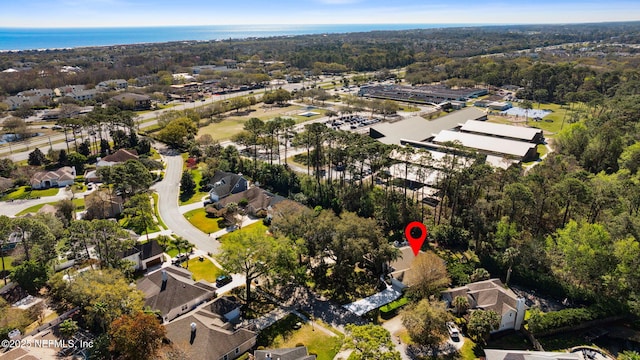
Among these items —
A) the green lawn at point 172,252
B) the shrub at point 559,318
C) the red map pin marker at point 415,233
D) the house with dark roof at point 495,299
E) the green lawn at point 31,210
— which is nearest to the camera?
the shrub at point 559,318

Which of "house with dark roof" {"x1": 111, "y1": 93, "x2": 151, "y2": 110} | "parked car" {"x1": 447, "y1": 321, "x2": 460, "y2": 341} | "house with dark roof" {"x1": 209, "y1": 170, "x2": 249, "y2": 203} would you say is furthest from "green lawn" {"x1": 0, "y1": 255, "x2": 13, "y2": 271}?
"house with dark roof" {"x1": 111, "y1": 93, "x2": 151, "y2": 110}

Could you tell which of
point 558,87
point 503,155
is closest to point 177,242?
point 503,155

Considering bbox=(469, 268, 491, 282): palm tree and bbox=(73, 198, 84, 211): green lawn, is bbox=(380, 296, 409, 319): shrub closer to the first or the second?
bbox=(469, 268, 491, 282): palm tree

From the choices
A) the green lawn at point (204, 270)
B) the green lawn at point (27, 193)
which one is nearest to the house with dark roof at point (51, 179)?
the green lawn at point (27, 193)

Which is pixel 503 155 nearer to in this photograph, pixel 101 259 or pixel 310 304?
pixel 310 304

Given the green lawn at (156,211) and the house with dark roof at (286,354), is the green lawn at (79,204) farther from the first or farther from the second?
the house with dark roof at (286,354)
